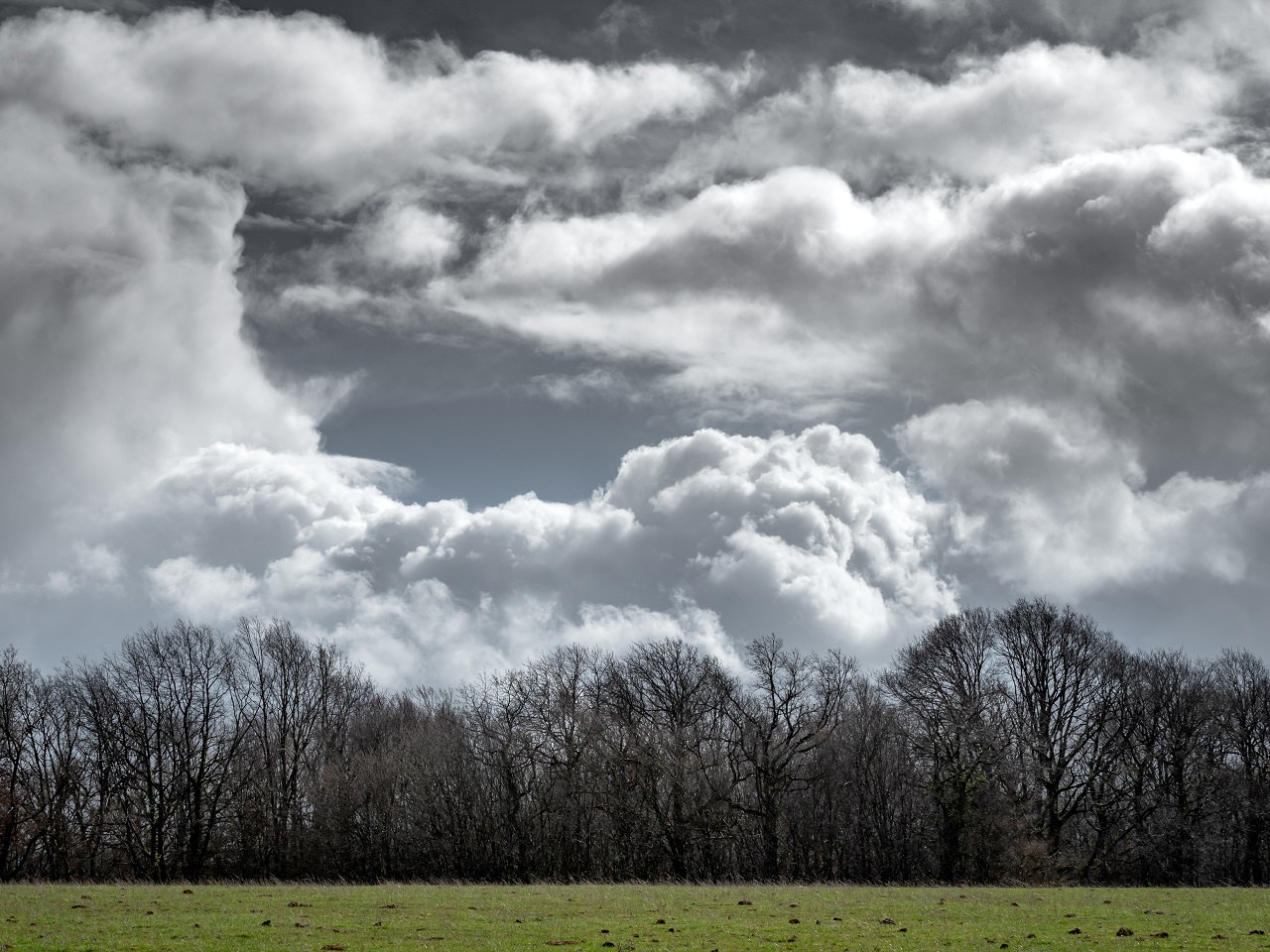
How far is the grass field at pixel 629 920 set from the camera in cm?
2239

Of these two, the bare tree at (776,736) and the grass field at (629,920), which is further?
the bare tree at (776,736)

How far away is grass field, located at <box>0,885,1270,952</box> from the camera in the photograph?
22391 millimetres

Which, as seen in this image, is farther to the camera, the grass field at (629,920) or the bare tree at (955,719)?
the bare tree at (955,719)

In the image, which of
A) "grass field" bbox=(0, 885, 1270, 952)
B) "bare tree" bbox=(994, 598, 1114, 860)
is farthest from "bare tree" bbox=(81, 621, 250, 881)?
"bare tree" bbox=(994, 598, 1114, 860)

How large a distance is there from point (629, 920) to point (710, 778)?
38854mm

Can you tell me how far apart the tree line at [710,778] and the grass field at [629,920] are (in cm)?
2363

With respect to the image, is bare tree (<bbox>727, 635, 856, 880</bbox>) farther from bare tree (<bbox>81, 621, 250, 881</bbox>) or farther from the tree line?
bare tree (<bbox>81, 621, 250, 881</bbox>)

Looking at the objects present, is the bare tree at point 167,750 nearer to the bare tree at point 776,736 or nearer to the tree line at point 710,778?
the tree line at point 710,778

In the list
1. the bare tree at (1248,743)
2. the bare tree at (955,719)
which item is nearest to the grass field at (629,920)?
the bare tree at (955,719)

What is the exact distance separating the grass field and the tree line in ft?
77.5

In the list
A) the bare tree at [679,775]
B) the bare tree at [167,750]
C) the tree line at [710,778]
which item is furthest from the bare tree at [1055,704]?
the bare tree at [167,750]

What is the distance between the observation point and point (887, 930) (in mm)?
25188

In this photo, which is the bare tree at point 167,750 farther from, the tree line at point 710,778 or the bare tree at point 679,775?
the bare tree at point 679,775

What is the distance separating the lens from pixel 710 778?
66438 mm
